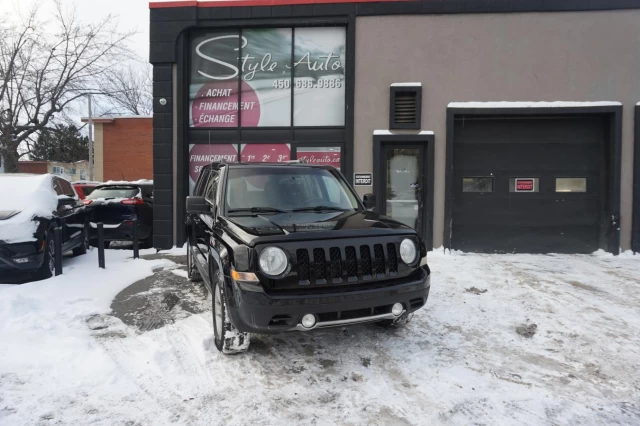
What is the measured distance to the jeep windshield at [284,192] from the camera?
401 cm

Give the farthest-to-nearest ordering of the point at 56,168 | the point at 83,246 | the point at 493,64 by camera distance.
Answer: the point at 56,168 → the point at 493,64 → the point at 83,246

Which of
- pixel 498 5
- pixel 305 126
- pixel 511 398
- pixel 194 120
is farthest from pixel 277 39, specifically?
pixel 511 398

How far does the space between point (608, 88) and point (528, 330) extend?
647 centimetres

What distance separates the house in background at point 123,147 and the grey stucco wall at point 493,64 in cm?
1918

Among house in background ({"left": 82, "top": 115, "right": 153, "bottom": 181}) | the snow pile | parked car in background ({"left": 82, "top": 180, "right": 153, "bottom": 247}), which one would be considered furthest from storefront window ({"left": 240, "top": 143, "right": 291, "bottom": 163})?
house in background ({"left": 82, "top": 115, "right": 153, "bottom": 181})

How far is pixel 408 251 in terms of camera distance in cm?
348

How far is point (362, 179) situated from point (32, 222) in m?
5.83

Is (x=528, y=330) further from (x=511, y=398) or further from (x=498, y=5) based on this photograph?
(x=498, y=5)

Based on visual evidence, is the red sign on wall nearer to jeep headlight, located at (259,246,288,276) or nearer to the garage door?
the garage door

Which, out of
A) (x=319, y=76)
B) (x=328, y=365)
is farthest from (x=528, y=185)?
(x=328, y=365)

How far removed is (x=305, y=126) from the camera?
28.9 ft

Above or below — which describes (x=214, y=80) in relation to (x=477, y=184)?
above

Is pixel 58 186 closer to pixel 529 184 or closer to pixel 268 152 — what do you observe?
pixel 268 152

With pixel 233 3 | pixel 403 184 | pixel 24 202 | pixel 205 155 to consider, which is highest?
pixel 233 3
